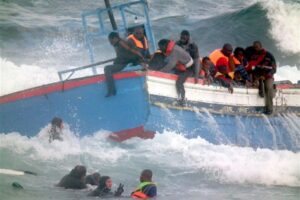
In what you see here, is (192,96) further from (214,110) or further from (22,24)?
(22,24)

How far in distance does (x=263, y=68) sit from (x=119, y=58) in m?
2.86

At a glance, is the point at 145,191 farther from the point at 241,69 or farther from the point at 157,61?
the point at 241,69

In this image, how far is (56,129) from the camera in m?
10.5

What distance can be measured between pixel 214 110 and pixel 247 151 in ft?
3.45

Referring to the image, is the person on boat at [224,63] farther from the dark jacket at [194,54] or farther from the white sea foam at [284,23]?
the white sea foam at [284,23]

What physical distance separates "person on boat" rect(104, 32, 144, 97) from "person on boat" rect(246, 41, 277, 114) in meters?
2.33

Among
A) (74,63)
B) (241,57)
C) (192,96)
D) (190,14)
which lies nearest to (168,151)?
(192,96)

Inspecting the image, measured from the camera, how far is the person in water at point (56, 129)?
10.4 metres

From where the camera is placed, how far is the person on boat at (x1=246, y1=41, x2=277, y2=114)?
457 inches

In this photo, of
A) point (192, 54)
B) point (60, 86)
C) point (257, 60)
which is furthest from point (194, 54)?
point (60, 86)

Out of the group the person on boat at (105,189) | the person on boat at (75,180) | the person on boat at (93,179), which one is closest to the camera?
the person on boat at (105,189)

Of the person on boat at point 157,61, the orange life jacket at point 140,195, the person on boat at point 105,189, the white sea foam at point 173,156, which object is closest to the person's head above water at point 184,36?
the person on boat at point 157,61

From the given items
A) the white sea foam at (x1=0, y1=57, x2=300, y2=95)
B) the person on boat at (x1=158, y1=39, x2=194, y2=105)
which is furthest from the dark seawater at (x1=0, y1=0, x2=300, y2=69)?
the person on boat at (x1=158, y1=39, x2=194, y2=105)

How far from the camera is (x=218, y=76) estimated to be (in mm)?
11484
